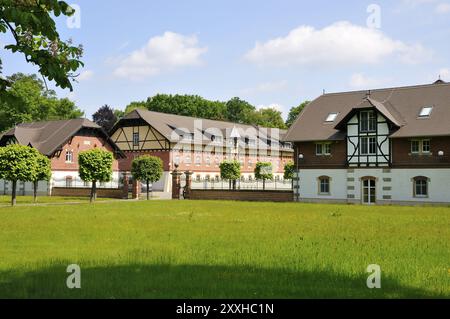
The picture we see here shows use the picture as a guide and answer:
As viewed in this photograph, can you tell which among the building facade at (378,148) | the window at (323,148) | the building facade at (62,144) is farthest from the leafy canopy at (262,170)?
the window at (323,148)

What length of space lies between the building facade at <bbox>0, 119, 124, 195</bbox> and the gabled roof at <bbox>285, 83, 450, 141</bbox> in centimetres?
2297

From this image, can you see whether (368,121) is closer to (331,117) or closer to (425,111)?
(331,117)

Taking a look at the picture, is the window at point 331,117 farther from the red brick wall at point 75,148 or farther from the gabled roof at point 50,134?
the red brick wall at point 75,148

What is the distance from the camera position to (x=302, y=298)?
8430 millimetres

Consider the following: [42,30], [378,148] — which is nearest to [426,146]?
[378,148]

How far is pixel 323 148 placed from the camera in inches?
1592

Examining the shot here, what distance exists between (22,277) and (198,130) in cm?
5559

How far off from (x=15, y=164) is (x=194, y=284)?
29.6m

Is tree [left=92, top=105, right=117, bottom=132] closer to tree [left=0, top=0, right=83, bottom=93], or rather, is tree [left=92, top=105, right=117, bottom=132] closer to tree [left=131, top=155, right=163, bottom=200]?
tree [left=131, top=155, right=163, bottom=200]

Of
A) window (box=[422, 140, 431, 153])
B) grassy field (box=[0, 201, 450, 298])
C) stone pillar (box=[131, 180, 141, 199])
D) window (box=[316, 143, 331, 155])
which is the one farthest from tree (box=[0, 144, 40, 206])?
window (box=[422, 140, 431, 153])

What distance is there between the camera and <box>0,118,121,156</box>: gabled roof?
53531 millimetres

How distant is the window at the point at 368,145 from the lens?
3803 centimetres

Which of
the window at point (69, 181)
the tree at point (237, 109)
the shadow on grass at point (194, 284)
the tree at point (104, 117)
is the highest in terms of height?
the tree at point (237, 109)

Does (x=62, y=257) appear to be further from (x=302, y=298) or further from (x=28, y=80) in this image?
(x=28, y=80)
